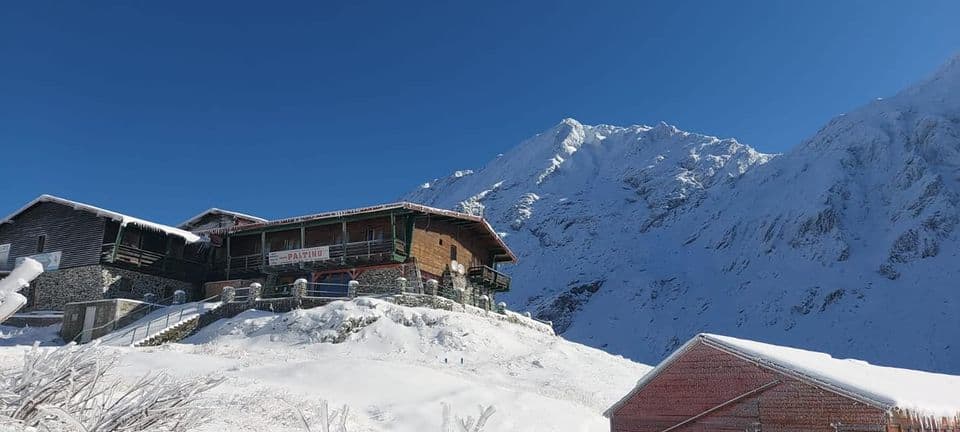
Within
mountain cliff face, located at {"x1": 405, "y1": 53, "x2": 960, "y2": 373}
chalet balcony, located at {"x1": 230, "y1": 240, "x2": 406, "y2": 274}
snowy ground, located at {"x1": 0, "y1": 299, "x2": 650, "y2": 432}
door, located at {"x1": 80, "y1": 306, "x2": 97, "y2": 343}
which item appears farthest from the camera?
mountain cliff face, located at {"x1": 405, "y1": 53, "x2": 960, "y2": 373}

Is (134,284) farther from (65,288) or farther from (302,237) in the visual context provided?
(302,237)

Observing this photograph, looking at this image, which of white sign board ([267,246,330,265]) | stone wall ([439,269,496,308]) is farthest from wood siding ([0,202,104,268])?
stone wall ([439,269,496,308])

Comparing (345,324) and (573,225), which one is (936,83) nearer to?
(573,225)

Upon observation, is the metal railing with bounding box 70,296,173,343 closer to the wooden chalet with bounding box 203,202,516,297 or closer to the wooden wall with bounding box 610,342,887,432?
Answer: the wooden chalet with bounding box 203,202,516,297

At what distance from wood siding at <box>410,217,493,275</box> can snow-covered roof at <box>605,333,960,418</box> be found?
20.0 m

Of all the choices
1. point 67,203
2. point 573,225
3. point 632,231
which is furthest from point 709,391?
point 573,225

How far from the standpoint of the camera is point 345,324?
25.5 meters

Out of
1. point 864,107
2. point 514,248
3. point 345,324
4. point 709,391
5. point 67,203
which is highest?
point 864,107

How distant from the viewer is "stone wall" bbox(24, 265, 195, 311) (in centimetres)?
3484

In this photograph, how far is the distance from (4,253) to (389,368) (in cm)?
3239

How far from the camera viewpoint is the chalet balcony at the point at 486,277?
40000mm

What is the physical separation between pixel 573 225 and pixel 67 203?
78377mm

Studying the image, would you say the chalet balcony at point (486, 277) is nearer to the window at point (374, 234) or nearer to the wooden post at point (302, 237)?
the window at point (374, 234)

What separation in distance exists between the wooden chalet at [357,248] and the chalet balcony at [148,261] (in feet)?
5.10
